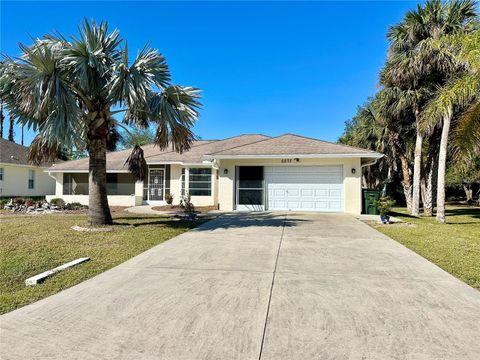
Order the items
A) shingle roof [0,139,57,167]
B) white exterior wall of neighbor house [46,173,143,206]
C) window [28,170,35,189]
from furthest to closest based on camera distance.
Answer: window [28,170,35,189] < shingle roof [0,139,57,167] < white exterior wall of neighbor house [46,173,143,206]

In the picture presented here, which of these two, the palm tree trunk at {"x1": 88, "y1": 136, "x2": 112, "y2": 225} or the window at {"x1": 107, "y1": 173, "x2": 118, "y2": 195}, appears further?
the window at {"x1": 107, "y1": 173, "x2": 118, "y2": 195}

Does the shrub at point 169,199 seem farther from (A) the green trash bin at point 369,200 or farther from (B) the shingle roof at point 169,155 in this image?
(A) the green trash bin at point 369,200

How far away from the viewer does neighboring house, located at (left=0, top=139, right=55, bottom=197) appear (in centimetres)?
2288

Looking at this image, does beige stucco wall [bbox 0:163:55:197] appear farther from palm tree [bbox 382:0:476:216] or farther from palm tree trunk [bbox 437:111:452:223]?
palm tree trunk [bbox 437:111:452:223]

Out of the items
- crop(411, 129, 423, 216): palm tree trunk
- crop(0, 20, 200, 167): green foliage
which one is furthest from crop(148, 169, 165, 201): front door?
crop(411, 129, 423, 216): palm tree trunk

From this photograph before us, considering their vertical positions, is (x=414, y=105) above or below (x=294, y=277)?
above

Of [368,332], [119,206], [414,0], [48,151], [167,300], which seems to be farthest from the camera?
[119,206]

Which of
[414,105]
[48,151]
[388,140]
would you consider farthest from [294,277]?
[388,140]

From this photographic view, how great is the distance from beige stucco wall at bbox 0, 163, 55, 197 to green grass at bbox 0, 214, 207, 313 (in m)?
14.8

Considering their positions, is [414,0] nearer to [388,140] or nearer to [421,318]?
[388,140]

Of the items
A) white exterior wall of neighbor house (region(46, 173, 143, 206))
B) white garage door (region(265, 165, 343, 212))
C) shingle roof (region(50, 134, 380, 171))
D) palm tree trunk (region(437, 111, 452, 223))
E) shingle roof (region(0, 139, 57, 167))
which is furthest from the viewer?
shingle roof (region(0, 139, 57, 167))

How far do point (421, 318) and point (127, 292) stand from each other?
3839mm

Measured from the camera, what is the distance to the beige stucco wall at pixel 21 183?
75.4 ft

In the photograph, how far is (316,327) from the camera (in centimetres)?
355
